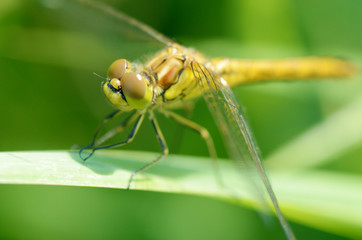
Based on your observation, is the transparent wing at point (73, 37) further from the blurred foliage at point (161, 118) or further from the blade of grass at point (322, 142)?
the blade of grass at point (322, 142)

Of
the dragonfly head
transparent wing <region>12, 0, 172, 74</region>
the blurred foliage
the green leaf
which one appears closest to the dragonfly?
the dragonfly head

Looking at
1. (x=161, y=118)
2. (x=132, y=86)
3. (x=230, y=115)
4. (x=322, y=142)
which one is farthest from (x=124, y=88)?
(x=322, y=142)

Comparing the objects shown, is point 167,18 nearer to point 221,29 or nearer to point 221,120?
point 221,29

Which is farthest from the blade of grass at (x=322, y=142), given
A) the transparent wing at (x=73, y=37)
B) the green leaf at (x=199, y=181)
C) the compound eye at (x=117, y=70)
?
the compound eye at (x=117, y=70)

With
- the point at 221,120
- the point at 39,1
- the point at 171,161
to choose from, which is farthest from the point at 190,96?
the point at 39,1

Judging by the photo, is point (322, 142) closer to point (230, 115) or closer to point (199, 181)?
point (230, 115)

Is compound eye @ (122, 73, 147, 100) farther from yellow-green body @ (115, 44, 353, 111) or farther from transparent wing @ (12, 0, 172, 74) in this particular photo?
transparent wing @ (12, 0, 172, 74)
